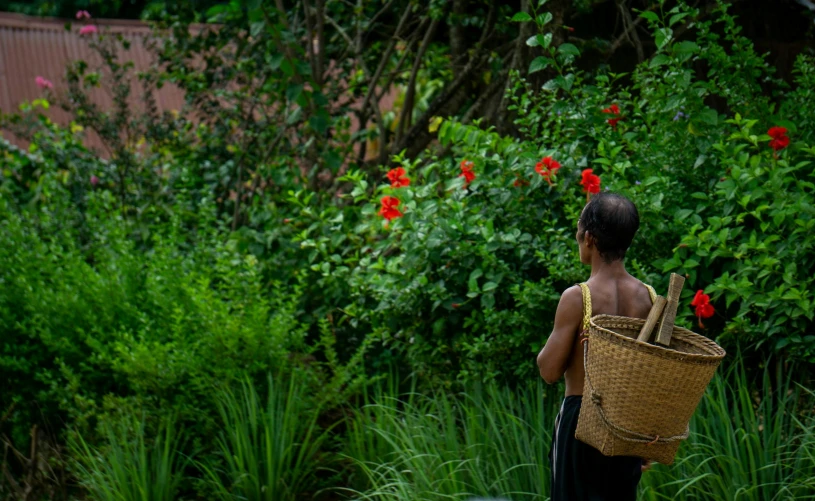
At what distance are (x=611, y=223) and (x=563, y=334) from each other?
355 mm

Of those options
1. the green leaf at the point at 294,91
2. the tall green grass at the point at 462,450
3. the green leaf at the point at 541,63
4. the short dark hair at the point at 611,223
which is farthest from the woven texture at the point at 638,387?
the green leaf at the point at 294,91

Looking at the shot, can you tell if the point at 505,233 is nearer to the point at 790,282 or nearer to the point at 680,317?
the point at 680,317

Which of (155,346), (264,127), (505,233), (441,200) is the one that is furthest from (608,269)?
(264,127)

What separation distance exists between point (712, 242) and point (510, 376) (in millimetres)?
1136

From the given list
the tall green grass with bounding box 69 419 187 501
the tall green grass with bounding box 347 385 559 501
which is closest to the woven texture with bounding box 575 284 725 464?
the tall green grass with bounding box 347 385 559 501

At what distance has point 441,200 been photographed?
467 cm

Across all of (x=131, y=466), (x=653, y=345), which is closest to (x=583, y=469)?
(x=653, y=345)

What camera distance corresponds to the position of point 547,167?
14.0 feet

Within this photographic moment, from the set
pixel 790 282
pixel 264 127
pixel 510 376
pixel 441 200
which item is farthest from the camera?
pixel 264 127

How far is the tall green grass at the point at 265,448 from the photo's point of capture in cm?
388

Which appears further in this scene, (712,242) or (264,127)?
(264,127)

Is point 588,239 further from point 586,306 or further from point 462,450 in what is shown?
point 462,450

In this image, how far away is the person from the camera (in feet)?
8.86

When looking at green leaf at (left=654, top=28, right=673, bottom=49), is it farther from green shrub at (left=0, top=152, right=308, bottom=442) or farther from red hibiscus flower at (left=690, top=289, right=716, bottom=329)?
green shrub at (left=0, top=152, right=308, bottom=442)
